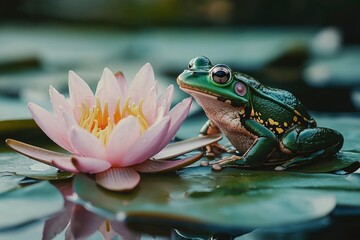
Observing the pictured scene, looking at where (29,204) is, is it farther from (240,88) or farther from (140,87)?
(240,88)

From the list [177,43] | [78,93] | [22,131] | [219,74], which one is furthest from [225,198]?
[177,43]

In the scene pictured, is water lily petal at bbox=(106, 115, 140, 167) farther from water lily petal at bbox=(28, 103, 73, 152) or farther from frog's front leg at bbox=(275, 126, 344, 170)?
frog's front leg at bbox=(275, 126, 344, 170)

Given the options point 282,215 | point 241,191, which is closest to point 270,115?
point 241,191

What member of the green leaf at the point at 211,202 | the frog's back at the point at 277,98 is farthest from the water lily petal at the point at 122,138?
the frog's back at the point at 277,98

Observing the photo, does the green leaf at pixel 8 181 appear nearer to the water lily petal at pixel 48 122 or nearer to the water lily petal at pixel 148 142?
the water lily petal at pixel 48 122

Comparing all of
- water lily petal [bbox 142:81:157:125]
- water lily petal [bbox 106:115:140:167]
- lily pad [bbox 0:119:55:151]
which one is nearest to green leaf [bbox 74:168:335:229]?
water lily petal [bbox 106:115:140:167]

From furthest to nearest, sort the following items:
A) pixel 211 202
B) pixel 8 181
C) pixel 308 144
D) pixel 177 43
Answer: pixel 177 43 < pixel 308 144 < pixel 8 181 < pixel 211 202
